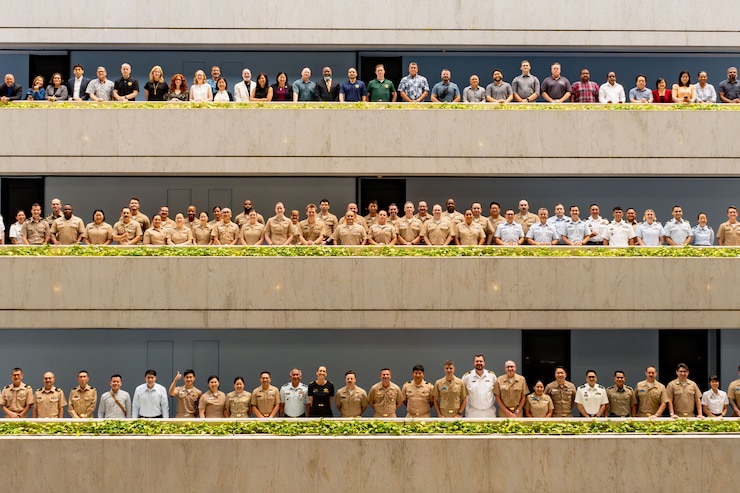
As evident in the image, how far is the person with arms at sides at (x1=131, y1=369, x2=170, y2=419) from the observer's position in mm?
18625

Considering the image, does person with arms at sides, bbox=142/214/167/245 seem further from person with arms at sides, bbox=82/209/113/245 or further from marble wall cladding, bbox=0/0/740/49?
marble wall cladding, bbox=0/0/740/49

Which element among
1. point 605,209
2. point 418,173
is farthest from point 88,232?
point 605,209

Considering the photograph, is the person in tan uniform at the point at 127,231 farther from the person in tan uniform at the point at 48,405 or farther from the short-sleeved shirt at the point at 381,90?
the short-sleeved shirt at the point at 381,90

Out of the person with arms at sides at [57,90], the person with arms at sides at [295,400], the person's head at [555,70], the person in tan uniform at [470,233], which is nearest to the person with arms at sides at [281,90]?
the person with arms at sides at [57,90]

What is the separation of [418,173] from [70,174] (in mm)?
7315

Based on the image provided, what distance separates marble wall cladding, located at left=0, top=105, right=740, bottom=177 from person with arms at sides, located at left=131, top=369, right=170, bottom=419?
5208 millimetres

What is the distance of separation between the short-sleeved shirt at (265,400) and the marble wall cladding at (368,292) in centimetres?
198

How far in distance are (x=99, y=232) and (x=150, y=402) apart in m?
4.19

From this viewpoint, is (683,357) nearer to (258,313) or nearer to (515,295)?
(515,295)

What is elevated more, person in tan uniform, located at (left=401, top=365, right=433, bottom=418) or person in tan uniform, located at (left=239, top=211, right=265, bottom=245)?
person in tan uniform, located at (left=239, top=211, right=265, bottom=245)

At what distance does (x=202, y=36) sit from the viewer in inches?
933

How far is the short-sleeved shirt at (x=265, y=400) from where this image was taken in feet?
61.1

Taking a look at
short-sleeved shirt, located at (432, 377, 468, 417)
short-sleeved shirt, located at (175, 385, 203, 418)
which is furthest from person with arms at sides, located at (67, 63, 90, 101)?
short-sleeved shirt, located at (432, 377, 468, 417)

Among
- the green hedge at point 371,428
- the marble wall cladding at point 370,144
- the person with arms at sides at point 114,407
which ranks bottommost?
the green hedge at point 371,428
